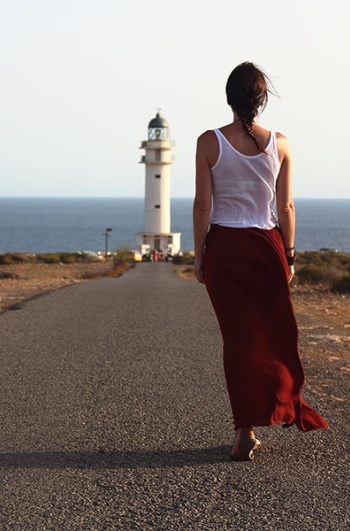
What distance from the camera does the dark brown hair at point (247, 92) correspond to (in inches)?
202

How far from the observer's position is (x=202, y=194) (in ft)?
16.9

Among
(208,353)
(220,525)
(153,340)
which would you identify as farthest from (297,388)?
(153,340)

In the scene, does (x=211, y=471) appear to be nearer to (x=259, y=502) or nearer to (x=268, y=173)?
(x=259, y=502)

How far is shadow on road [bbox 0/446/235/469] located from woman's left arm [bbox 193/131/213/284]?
1128 mm

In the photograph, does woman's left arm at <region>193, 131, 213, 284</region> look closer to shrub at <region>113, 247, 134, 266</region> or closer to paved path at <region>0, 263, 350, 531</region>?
paved path at <region>0, 263, 350, 531</region>

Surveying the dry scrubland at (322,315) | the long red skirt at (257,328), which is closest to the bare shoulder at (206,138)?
the long red skirt at (257,328)

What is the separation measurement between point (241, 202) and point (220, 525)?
1.90m

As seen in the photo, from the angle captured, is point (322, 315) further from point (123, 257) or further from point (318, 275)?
point (123, 257)

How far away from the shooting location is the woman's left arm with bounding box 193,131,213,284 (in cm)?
512

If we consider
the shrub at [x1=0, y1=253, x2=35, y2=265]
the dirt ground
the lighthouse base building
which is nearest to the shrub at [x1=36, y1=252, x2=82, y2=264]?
the shrub at [x1=0, y1=253, x2=35, y2=265]

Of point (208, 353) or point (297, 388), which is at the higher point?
point (297, 388)

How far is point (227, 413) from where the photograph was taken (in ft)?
21.1

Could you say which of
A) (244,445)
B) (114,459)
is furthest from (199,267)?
(114,459)

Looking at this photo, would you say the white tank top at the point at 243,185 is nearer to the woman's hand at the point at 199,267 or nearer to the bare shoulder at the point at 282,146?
the bare shoulder at the point at 282,146
